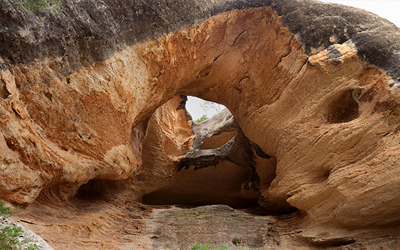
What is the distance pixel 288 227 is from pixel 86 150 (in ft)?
14.8

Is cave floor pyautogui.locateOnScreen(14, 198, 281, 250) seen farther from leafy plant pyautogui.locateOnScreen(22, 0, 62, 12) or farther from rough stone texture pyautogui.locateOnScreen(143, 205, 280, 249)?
leafy plant pyautogui.locateOnScreen(22, 0, 62, 12)

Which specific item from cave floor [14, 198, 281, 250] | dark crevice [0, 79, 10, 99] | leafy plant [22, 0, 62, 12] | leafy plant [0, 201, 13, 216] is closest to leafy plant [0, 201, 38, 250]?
leafy plant [0, 201, 13, 216]

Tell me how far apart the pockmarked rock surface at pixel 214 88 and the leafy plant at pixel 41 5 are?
1.6 inches

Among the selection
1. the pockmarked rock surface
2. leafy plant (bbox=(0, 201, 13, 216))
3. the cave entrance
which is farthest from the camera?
the cave entrance

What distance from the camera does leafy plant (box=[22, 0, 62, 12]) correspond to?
353 cm

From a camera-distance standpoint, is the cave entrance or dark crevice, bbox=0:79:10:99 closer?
dark crevice, bbox=0:79:10:99

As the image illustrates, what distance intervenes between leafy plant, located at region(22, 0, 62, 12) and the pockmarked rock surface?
4cm

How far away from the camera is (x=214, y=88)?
8.12 meters

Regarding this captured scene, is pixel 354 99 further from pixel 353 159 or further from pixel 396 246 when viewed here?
pixel 396 246

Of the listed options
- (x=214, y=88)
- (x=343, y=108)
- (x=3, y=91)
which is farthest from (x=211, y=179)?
(x=3, y=91)

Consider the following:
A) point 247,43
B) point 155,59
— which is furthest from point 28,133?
point 247,43

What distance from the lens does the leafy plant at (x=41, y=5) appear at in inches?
139

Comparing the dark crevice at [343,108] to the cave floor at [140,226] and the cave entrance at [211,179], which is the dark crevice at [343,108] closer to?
the cave floor at [140,226]

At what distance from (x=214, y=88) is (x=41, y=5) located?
5.23 meters
